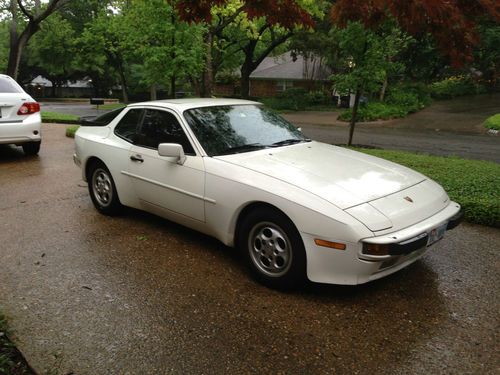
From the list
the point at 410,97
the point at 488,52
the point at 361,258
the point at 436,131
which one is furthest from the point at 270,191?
the point at 488,52

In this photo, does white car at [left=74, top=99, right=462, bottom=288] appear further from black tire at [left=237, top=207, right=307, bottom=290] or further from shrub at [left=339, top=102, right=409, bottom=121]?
shrub at [left=339, top=102, right=409, bottom=121]

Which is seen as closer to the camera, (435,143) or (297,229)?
(297,229)

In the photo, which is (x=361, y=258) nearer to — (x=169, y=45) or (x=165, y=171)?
(x=165, y=171)

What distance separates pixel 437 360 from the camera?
266 cm

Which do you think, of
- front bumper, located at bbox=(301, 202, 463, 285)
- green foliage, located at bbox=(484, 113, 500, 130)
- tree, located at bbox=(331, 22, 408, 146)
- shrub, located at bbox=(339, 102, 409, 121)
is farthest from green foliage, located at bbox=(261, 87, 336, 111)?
front bumper, located at bbox=(301, 202, 463, 285)

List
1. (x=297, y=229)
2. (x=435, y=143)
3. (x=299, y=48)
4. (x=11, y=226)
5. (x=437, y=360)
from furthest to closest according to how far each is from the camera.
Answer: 1. (x=299, y=48)
2. (x=435, y=143)
3. (x=11, y=226)
4. (x=297, y=229)
5. (x=437, y=360)

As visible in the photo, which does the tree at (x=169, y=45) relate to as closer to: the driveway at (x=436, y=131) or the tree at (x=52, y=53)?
the driveway at (x=436, y=131)

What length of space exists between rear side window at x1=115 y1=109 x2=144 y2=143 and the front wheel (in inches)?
18.7

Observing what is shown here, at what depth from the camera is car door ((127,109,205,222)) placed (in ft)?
12.9

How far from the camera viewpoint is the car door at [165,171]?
393 cm

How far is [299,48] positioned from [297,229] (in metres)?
29.5

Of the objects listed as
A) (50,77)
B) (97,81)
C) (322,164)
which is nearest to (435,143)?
(322,164)

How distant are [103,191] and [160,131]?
50.3 inches

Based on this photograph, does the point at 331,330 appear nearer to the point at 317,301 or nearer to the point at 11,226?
the point at 317,301
